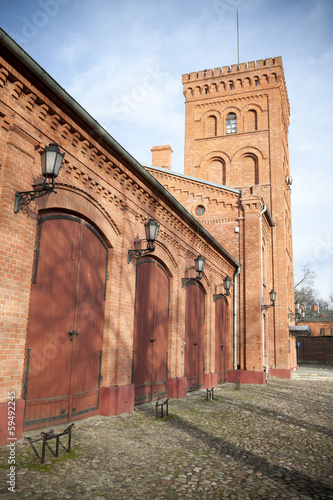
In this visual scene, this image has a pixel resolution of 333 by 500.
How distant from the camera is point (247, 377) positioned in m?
15.5

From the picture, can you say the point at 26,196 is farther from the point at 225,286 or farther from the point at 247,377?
the point at 247,377

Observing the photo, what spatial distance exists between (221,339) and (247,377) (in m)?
2.09

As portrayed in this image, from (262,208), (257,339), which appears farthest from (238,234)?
(257,339)

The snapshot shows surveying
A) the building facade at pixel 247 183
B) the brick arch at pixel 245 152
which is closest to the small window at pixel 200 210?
the building facade at pixel 247 183

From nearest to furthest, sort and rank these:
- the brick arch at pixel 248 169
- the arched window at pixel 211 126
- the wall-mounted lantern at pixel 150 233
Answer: the wall-mounted lantern at pixel 150 233, the brick arch at pixel 248 169, the arched window at pixel 211 126

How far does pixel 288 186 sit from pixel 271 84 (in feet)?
22.7

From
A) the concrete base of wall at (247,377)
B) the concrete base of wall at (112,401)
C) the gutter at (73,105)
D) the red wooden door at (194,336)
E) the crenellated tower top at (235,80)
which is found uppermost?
the crenellated tower top at (235,80)

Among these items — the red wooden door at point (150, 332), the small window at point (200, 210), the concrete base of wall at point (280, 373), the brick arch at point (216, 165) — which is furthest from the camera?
the brick arch at point (216, 165)

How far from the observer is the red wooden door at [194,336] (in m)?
11.5

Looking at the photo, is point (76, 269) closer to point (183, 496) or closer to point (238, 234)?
point (183, 496)

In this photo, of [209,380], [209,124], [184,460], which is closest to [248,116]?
[209,124]

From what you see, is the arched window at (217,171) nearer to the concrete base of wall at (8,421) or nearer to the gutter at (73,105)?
the gutter at (73,105)

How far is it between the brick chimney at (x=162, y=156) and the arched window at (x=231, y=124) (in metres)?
5.10

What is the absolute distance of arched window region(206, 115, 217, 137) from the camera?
26.4m
